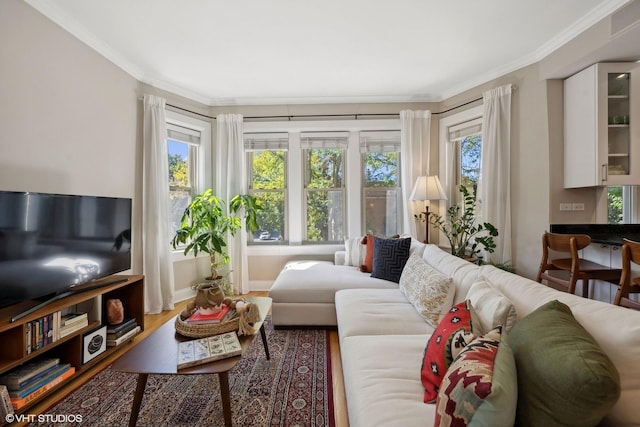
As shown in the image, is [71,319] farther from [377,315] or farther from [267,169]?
[267,169]

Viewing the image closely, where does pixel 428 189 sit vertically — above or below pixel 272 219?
above

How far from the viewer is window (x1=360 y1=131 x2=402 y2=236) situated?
12.9 ft

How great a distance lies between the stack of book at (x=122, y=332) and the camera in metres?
2.21

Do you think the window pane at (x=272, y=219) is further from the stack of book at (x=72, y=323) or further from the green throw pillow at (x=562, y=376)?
the green throw pillow at (x=562, y=376)

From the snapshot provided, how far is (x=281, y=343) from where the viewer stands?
2.38 metres

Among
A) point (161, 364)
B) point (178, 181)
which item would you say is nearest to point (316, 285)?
point (161, 364)

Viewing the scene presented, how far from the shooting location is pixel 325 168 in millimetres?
3994

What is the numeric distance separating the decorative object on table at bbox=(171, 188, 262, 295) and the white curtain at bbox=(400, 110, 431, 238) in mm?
1952

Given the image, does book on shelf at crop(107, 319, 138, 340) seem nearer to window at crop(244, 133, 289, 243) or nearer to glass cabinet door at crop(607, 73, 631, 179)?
window at crop(244, 133, 289, 243)

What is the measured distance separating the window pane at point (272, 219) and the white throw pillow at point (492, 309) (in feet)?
9.76

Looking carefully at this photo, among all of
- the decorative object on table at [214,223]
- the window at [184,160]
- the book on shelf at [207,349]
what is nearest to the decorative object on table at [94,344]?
the book on shelf at [207,349]

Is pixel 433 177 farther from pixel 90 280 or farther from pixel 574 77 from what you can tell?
pixel 90 280

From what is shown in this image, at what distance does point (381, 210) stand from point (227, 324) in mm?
2782

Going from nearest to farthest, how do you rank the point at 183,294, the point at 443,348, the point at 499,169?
the point at 443,348 < the point at 499,169 < the point at 183,294
